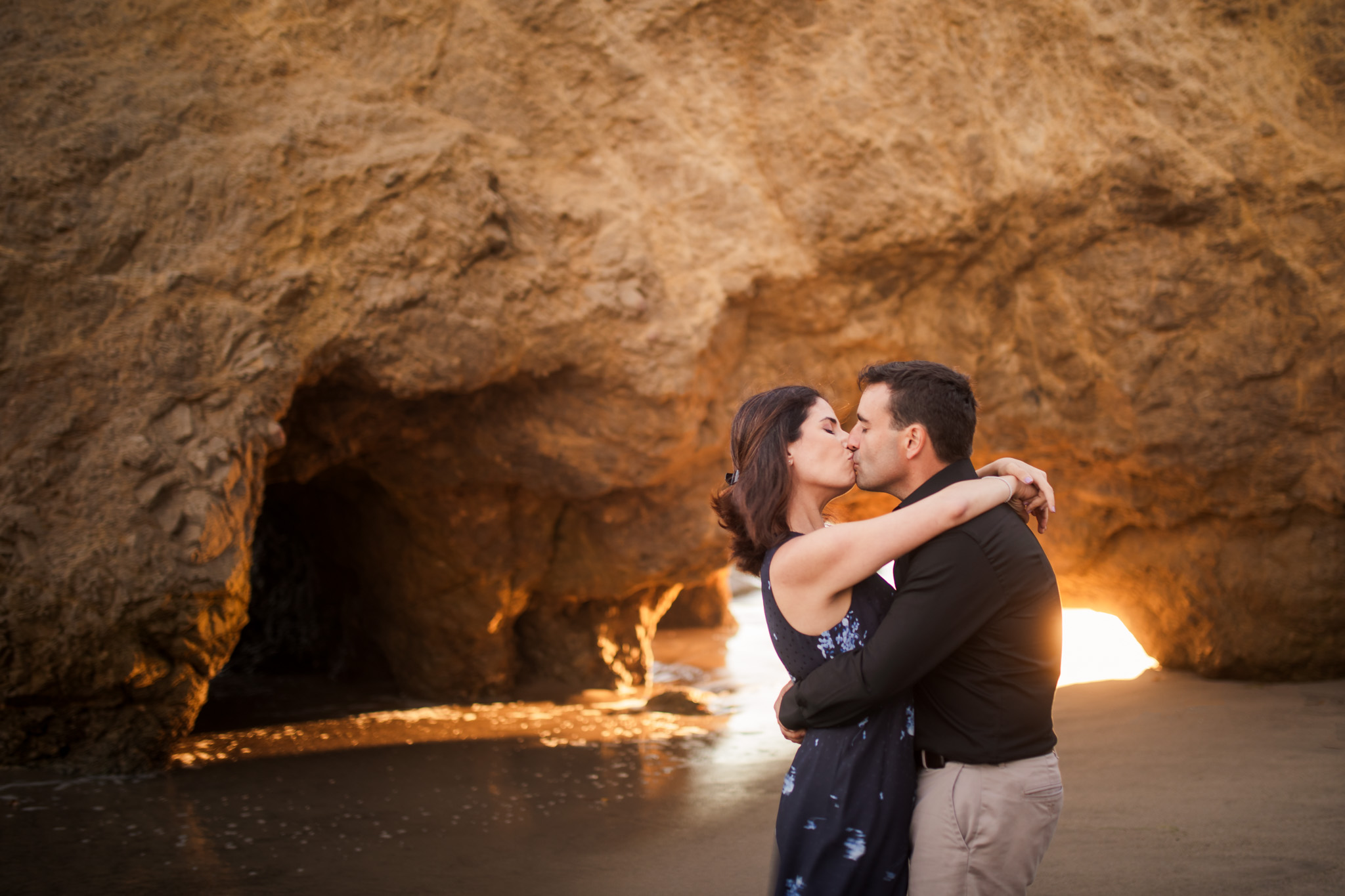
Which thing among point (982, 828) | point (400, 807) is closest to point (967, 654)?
point (982, 828)

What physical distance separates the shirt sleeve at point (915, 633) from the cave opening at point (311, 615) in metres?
6.13

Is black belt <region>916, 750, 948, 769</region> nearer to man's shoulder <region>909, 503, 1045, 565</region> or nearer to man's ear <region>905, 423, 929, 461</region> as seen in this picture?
man's shoulder <region>909, 503, 1045, 565</region>

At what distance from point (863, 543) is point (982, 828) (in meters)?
0.70

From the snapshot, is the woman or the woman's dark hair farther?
the woman's dark hair

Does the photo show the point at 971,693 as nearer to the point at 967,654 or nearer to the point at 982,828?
the point at 967,654

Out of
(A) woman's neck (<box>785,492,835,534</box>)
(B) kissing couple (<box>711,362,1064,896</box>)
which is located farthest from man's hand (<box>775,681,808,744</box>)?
(A) woman's neck (<box>785,492,835,534</box>)

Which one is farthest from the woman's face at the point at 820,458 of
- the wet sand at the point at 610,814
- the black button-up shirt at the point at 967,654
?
the wet sand at the point at 610,814

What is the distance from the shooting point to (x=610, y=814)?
5.04 m

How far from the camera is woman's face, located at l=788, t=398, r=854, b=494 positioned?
8.07 feet

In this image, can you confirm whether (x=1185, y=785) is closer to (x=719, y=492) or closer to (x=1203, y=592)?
(x=1203, y=592)

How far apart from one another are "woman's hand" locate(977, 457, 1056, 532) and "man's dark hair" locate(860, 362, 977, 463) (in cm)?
13

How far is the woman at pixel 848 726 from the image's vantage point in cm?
217

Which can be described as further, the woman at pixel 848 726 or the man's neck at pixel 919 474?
the man's neck at pixel 919 474

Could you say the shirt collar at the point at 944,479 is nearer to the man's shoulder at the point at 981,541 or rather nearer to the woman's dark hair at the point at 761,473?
the man's shoulder at the point at 981,541
